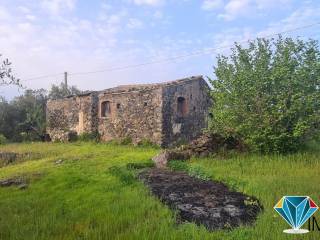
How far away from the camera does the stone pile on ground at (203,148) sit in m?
15.0

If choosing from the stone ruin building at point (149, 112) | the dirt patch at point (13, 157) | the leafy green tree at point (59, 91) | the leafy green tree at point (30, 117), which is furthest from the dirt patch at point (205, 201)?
the leafy green tree at point (59, 91)

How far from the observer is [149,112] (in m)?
22.2

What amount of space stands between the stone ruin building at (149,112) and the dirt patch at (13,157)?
5820 mm

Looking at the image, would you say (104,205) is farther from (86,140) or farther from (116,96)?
(86,140)

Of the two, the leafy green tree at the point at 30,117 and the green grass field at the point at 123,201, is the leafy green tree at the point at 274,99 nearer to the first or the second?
the green grass field at the point at 123,201

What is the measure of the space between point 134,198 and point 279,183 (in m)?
3.74

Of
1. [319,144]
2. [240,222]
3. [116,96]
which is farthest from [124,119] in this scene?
[240,222]

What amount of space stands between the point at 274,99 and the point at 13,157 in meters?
13.2


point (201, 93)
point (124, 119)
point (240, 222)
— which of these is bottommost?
point (240, 222)

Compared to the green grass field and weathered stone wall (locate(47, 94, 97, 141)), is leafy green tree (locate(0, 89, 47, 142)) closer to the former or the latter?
weathered stone wall (locate(47, 94, 97, 141))

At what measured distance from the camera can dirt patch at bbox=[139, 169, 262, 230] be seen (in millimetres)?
7341

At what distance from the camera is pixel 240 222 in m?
7.16

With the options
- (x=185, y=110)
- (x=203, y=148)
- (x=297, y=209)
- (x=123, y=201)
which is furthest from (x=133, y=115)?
(x=297, y=209)

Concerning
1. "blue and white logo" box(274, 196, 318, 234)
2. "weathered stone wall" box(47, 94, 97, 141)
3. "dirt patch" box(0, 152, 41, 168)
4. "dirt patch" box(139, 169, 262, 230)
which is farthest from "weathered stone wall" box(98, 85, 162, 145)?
"blue and white logo" box(274, 196, 318, 234)
